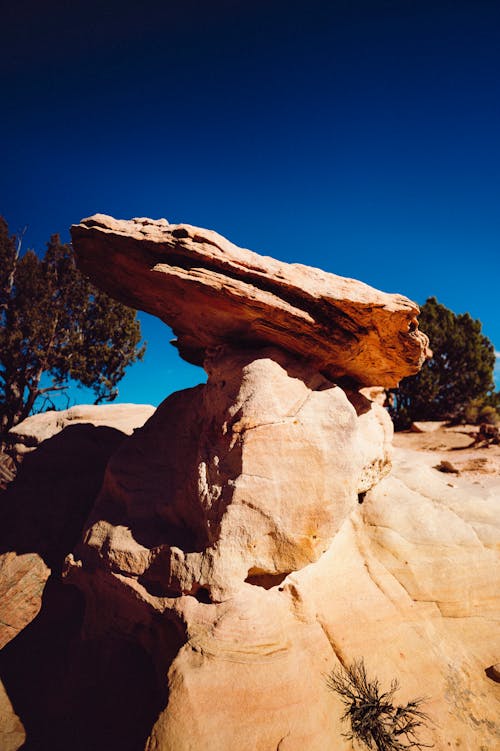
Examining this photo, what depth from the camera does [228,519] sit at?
417 centimetres

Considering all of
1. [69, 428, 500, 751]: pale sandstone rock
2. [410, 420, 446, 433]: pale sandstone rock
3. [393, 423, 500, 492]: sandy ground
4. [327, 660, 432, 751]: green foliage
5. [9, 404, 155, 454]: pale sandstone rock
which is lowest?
[327, 660, 432, 751]: green foliage

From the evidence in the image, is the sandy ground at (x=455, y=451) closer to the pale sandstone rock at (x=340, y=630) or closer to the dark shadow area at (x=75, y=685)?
the pale sandstone rock at (x=340, y=630)

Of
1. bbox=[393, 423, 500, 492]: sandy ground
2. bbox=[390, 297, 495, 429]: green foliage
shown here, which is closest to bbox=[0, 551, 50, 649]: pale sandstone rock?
bbox=[393, 423, 500, 492]: sandy ground

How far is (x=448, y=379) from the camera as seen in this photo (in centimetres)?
2067

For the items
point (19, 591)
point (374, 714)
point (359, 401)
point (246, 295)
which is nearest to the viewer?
point (374, 714)

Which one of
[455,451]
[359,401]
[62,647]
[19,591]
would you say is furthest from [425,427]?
[19,591]

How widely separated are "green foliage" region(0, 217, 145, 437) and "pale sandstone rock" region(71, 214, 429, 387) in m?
11.6

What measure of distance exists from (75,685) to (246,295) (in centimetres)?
536

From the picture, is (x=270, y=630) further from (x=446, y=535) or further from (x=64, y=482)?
(x=64, y=482)

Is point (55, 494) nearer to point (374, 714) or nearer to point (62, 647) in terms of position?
point (62, 647)

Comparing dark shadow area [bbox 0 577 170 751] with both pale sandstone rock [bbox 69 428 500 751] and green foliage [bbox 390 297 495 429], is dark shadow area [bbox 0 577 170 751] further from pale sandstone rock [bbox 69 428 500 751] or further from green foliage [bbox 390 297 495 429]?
green foliage [bbox 390 297 495 429]

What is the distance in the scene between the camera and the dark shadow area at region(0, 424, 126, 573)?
6254 mm

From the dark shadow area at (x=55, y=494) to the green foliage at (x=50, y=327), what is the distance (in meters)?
8.68

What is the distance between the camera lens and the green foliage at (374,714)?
11.3 feet
